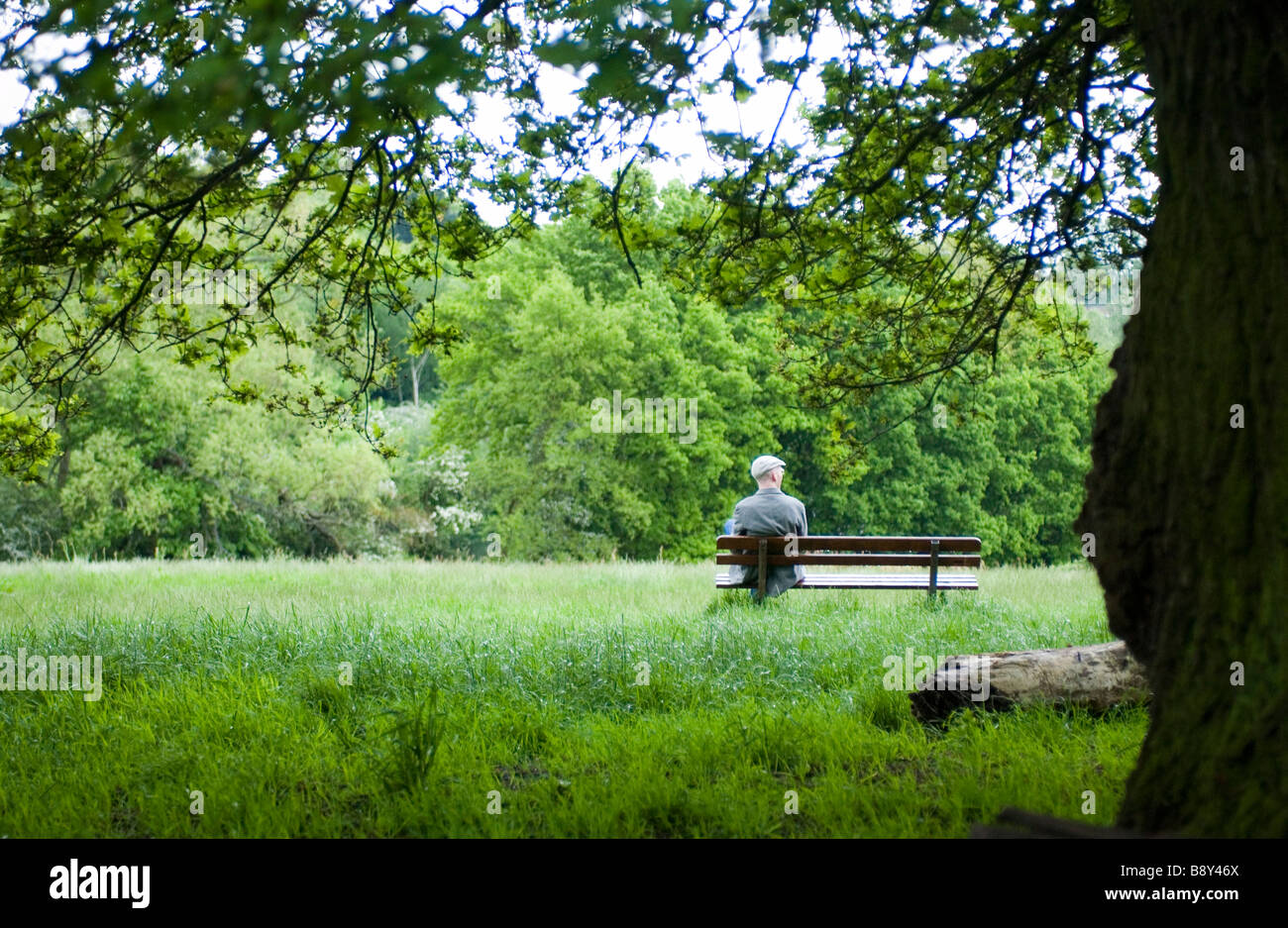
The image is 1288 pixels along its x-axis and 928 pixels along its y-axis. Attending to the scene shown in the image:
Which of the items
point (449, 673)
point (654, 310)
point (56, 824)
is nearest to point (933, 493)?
point (654, 310)

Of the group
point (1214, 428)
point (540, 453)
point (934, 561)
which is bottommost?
point (934, 561)

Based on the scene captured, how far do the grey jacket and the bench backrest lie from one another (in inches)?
6.4

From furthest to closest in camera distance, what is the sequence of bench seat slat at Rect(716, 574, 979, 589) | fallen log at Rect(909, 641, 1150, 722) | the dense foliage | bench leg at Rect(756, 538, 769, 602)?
the dense foliage, bench seat slat at Rect(716, 574, 979, 589), bench leg at Rect(756, 538, 769, 602), fallen log at Rect(909, 641, 1150, 722)

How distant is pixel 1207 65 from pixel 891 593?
9.43 meters

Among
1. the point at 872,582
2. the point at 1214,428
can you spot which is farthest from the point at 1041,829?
the point at 872,582

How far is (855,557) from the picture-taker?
10.3m

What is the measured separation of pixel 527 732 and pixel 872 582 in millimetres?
6081

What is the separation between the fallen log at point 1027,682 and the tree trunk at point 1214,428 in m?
2.26

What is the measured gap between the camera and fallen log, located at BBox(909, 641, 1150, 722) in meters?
5.15

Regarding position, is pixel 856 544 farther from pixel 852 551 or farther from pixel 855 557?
pixel 855 557

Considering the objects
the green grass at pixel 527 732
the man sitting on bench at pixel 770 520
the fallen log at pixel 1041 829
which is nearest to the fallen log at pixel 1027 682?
the green grass at pixel 527 732

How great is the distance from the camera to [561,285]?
Result: 33.8 metres

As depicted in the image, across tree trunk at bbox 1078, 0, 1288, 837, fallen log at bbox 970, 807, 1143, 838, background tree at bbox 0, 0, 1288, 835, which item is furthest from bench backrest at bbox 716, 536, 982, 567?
fallen log at bbox 970, 807, 1143, 838

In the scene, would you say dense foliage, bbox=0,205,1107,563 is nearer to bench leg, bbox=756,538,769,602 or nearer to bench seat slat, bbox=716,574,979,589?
bench seat slat, bbox=716,574,979,589
